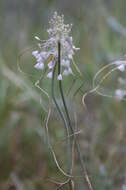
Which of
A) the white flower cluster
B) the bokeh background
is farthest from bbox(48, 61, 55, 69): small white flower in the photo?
the bokeh background

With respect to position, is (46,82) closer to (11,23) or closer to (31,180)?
(31,180)

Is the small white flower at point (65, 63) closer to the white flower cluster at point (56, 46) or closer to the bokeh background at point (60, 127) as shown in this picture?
the white flower cluster at point (56, 46)

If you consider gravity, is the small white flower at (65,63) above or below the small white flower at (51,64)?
below

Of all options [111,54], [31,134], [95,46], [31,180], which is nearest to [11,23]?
[95,46]

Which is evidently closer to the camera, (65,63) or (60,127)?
(65,63)

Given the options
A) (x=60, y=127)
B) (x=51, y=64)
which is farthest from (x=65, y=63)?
(x=60, y=127)

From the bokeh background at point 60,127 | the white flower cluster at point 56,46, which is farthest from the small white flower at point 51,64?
the bokeh background at point 60,127

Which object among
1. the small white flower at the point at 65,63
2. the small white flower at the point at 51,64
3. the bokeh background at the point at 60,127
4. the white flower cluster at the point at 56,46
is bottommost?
the small white flower at the point at 65,63

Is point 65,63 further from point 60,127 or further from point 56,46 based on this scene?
point 60,127
